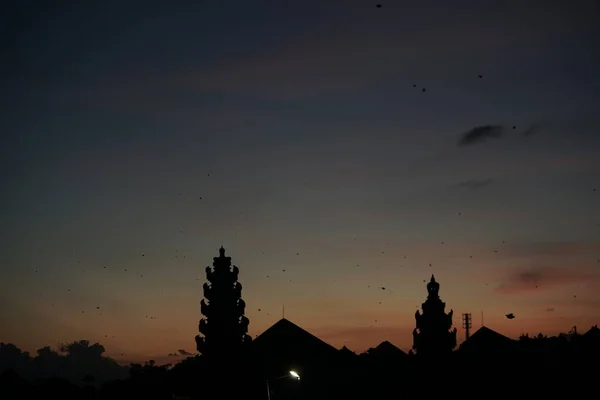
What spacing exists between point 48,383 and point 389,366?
4053 centimetres

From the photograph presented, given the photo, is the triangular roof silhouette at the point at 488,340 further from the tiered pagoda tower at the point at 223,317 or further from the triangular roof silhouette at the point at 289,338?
the tiered pagoda tower at the point at 223,317

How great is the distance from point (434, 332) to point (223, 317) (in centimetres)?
2173

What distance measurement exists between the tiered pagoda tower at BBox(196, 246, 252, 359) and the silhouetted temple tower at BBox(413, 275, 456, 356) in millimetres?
17751

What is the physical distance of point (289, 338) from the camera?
104438 millimetres

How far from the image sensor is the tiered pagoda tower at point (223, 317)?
240 ft

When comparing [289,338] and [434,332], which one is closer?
[434,332]

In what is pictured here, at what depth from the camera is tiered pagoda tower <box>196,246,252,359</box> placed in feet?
240

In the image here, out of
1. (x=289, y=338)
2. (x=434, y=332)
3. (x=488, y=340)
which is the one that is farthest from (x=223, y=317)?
(x=488, y=340)

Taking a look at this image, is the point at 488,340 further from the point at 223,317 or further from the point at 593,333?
the point at 223,317

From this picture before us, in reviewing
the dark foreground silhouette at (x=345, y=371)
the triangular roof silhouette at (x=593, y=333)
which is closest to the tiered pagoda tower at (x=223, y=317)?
the dark foreground silhouette at (x=345, y=371)

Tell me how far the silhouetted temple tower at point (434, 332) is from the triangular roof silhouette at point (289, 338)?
2797 centimetres

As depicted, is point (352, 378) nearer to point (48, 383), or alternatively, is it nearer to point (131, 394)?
point (131, 394)

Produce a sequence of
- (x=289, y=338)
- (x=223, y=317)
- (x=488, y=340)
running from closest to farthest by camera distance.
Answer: (x=223, y=317)
(x=289, y=338)
(x=488, y=340)

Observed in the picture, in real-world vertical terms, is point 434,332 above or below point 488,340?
below
